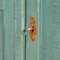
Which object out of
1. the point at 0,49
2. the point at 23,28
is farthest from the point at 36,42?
the point at 0,49

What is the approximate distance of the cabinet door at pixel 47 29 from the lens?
50.1 inches

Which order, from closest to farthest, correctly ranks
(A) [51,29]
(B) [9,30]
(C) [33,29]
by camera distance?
1. (A) [51,29]
2. (C) [33,29]
3. (B) [9,30]

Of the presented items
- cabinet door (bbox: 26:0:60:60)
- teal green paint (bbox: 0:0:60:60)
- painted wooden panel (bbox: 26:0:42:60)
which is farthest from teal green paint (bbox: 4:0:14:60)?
cabinet door (bbox: 26:0:60:60)

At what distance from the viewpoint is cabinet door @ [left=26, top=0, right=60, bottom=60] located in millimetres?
1271

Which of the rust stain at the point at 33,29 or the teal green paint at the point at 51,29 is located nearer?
the teal green paint at the point at 51,29

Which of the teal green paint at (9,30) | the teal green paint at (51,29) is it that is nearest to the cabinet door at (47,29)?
the teal green paint at (51,29)

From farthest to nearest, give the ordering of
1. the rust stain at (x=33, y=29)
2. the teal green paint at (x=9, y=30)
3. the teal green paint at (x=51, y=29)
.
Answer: the teal green paint at (x=9, y=30), the rust stain at (x=33, y=29), the teal green paint at (x=51, y=29)

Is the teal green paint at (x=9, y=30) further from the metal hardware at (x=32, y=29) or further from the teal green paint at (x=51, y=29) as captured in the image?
the teal green paint at (x=51, y=29)

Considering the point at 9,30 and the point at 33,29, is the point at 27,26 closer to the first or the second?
the point at 33,29

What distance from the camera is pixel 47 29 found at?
1.30 meters

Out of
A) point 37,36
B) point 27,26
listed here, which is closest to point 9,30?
point 27,26

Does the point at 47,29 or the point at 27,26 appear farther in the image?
the point at 27,26

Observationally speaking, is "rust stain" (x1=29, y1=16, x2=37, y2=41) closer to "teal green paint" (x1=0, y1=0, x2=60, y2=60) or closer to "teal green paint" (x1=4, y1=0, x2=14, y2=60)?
"teal green paint" (x1=0, y1=0, x2=60, y2=60)

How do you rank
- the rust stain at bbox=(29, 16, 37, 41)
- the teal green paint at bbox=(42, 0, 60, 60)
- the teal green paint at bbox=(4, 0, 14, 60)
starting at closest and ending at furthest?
the teal green paint at bbox=(42, 0, 60, 60) → the rust stain at bbox=(29, 16, 37, 41) → the teal green paint at bbox=(4, 0, 14, 60)
